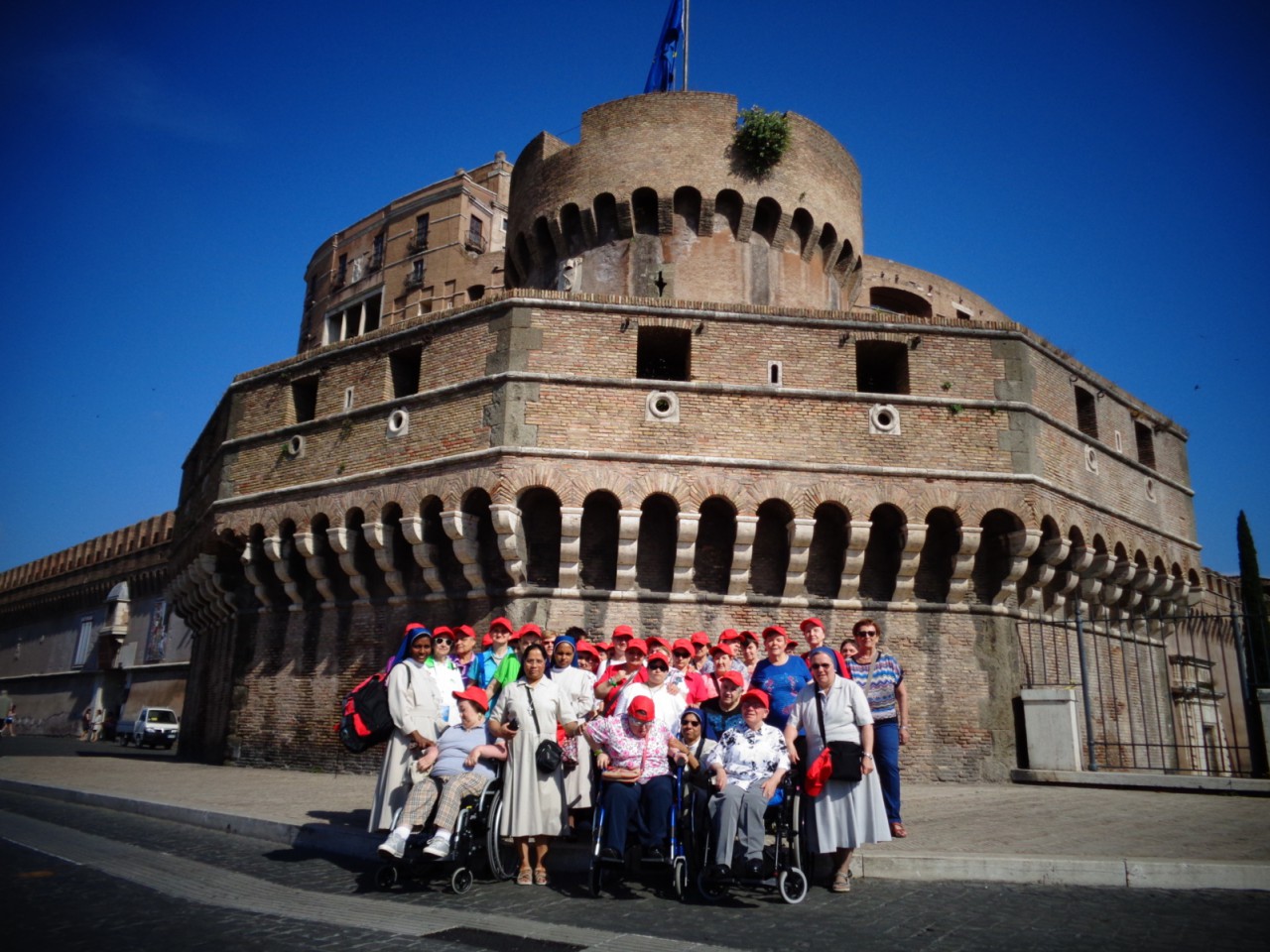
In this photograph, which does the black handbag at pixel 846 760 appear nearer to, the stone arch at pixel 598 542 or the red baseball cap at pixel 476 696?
the red baseball cap at pixel 476 696

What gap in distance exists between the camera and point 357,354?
17.4 m

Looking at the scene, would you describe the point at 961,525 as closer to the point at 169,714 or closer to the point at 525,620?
the point at 525,620

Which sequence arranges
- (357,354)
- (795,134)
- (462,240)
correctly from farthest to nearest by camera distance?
1. (462,240)
2. (795,134)
3. (357,354)

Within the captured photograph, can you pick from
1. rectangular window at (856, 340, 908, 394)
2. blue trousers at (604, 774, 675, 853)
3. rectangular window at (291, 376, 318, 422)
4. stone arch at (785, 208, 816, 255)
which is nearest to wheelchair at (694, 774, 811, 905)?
blue trousers at (604, 774, 675, 853)

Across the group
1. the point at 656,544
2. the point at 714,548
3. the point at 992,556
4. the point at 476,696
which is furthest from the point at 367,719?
the point at 992,556

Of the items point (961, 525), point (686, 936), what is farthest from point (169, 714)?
point (686, 936)

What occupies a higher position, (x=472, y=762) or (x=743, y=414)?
(x=743, y=414)

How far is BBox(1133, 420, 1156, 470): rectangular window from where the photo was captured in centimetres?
1953

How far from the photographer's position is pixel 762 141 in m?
19.2

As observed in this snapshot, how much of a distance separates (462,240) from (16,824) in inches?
1336

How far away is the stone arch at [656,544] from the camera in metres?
15.0

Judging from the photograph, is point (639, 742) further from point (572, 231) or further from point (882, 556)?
point (572, 231)

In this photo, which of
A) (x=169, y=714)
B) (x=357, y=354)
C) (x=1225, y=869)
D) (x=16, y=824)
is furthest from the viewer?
(x=169, y=714)

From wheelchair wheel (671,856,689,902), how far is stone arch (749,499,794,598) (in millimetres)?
8395
